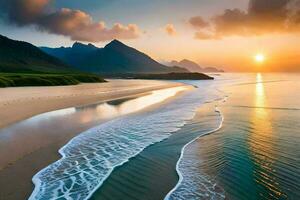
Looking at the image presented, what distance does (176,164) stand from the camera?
1349cm

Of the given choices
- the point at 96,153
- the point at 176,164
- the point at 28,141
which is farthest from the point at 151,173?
the point at 28,141

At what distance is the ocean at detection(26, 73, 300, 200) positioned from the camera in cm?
1035

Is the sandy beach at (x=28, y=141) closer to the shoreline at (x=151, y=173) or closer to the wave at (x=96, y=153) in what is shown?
the wave at (x=96, y=153)

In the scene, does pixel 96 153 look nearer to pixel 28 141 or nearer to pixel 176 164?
pixel 28 141

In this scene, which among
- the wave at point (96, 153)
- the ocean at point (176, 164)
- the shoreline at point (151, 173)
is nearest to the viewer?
the shoreline at point (151, 173)

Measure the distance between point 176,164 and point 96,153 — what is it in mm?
4140

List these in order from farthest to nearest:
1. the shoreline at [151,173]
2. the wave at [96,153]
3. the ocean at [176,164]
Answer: the wave at [96,153]
the ocean at [176,164]
the shoreline at [151,173]

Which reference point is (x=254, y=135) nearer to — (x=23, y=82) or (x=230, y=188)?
(x=230, y=188)

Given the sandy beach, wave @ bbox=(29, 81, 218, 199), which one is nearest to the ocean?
wave @ bbox=(29, 81, 218, 199)

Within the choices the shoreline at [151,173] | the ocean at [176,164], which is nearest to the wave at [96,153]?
the ocean at [176,164]

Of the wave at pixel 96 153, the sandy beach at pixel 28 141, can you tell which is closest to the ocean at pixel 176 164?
the wave at pixel 96 153

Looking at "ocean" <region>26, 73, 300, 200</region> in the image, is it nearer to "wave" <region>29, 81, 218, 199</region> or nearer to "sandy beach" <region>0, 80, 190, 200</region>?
"wave" <region>29, 81, 218, 199</region>

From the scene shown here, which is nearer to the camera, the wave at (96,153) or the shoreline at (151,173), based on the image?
the shoreline at (151,173)

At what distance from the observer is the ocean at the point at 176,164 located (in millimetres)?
10352
